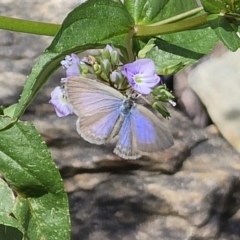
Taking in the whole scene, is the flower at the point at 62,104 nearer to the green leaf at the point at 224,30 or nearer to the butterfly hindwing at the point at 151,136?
the butterfly hindwing at the point at 151,136

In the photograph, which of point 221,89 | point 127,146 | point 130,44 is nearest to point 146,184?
point 221,89

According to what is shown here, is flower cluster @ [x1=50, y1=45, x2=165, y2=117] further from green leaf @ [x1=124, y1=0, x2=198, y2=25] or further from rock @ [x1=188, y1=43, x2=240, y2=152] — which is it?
rock @ [x1=188, y1=43, x2=240, y2=152]

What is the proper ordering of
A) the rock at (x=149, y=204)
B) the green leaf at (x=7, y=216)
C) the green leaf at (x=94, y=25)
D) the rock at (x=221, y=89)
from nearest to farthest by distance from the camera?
the green leaf at (x=94, y=25)
the green leaf at (x=7, y=216)
the rock at (x=149, y=204)
the rock at (x=221, y=89)

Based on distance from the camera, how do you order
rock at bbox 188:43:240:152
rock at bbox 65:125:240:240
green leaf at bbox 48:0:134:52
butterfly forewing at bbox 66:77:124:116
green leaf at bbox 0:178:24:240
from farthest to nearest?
rock at bbox 188:43:240:152, rock at bbox 65:125:240:240, green leaf at bbox 0:178:24:240, green leaf at bbox 48:0:134:52, butterfly forewing at bbox 66:77:124:116

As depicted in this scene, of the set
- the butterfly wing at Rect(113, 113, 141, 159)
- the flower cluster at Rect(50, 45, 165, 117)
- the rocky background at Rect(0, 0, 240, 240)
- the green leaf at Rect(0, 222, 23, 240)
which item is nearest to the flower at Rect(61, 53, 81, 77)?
the flower cluster at Rect(50, 45, 165, 117)

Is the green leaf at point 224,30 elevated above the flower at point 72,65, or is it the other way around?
the green leaf at point 224,30

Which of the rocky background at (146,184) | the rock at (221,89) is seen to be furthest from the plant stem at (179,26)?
the rock at (221,89)

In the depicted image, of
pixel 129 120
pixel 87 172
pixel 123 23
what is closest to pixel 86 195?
pixel 87 172
